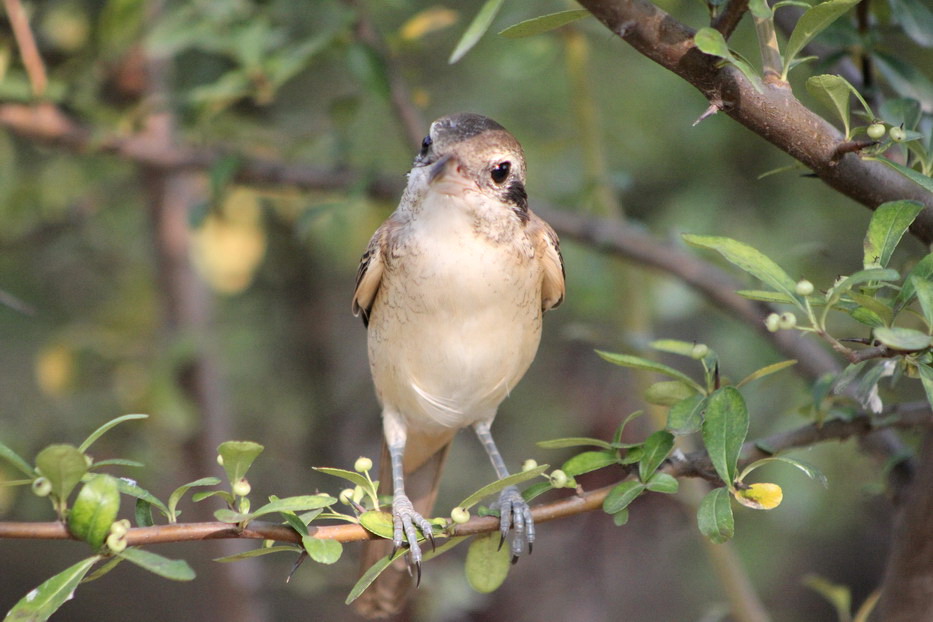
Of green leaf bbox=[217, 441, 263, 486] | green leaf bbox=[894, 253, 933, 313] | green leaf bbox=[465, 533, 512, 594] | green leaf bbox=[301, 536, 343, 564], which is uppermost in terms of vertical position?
green leaf bbox=[894, 253, 933, 313]

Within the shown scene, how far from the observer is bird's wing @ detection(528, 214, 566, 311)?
11.7 ft

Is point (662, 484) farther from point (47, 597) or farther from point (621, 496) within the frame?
point (47, 597)

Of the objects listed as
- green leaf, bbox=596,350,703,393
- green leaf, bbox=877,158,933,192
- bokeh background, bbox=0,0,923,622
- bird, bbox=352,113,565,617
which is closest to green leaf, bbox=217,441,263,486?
bird, bbox=352,113,565,617

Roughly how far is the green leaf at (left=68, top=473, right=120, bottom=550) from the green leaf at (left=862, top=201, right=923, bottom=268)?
5.53ft

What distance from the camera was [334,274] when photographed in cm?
655

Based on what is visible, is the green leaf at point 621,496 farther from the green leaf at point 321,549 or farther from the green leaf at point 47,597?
the green leaf at point 47,597

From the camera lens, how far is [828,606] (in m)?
6.97

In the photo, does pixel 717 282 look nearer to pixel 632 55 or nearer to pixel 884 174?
pixel 884 174

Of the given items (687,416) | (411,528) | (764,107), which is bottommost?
(411,528)

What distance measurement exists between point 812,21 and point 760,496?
1.12 m

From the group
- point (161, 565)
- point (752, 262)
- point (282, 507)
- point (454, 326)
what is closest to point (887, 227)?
point (752, 262)

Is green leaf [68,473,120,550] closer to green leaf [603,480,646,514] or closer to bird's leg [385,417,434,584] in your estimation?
bird's leg [385,417,434,584]

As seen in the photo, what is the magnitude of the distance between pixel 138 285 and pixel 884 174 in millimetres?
4855

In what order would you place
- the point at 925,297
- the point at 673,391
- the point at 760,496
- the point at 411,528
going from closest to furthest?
the point at 925,297 → the point at 760,496 → the point at 673,391 → the point at 411,528
